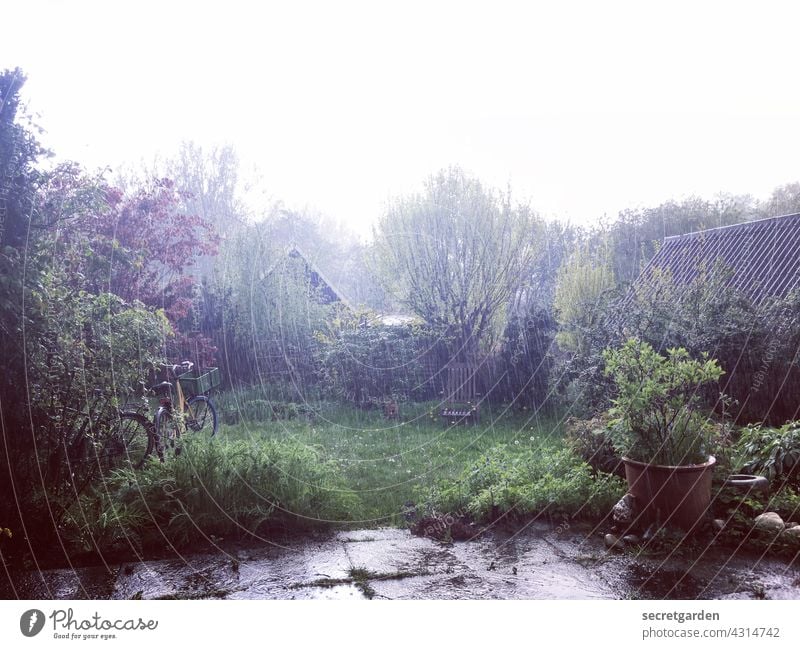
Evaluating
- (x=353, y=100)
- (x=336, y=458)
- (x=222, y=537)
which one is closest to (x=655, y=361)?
(x=336, y=458)

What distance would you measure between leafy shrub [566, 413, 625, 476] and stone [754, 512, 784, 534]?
2.22 feet

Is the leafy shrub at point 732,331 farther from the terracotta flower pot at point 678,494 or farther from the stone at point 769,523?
the stone at point 769,523

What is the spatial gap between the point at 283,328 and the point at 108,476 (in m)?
1.09

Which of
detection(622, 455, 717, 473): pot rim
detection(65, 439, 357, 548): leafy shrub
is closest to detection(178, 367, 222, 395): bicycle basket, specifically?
detection(65, 439, 357, 548): leafy shrub

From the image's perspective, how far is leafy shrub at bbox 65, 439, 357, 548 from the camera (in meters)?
2.29

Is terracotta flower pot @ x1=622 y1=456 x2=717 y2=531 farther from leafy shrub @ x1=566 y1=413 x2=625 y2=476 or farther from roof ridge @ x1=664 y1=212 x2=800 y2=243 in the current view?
roof ridge @ x1=664 y1=212 x2=800 y2=243

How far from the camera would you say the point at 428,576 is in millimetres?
2094

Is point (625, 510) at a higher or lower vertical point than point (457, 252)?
lower

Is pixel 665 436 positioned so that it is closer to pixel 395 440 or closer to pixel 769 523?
pixel 769 523

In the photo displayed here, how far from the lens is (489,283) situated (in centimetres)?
340

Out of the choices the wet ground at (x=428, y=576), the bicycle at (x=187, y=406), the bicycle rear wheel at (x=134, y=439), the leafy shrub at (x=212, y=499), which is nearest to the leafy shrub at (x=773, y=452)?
the wet ground at (x=428, y=576)

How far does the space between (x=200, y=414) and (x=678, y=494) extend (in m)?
2.31

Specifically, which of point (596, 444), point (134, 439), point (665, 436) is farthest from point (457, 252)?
point (134, 439)
